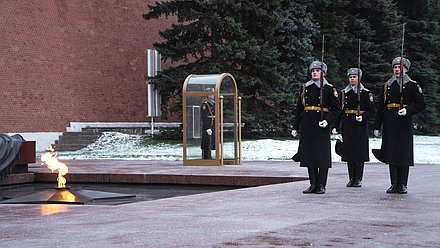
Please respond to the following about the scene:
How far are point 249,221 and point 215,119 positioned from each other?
955cm

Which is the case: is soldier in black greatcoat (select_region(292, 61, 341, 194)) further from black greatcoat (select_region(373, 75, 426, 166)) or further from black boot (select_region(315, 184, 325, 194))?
black greatcoat (select_region(373, 75, 426, 166))

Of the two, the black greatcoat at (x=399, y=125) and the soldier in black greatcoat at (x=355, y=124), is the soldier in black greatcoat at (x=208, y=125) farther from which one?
the black greatcoat at (x=399, y=125)

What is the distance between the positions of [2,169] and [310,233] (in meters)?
8.64

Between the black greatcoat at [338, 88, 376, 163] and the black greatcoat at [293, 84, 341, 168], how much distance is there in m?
0.82

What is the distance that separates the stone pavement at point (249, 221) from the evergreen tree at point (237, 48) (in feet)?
46.7

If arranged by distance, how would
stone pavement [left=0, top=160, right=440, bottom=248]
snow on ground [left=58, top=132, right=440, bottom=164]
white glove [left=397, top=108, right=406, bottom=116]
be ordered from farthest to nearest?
snow on ground [left=58, top=132, right=440, bottom=164] → white glove [left=397, top=108, right=406, bottom=116] → stone pavement [left=0, top=160, right=440, bottom=248]

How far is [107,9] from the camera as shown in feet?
92.2

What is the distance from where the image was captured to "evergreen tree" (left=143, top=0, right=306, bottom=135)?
24.5 m

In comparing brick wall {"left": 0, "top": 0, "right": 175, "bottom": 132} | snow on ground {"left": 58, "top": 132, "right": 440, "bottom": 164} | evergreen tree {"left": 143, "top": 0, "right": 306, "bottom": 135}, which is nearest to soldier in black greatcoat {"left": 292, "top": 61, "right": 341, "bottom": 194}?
snow on ground {"left": 58, "top": 132, "right": 440, "bottom": 164}

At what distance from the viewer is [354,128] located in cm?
1044

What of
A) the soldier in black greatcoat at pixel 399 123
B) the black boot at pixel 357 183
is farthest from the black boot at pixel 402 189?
the black boot at pixel 357 183

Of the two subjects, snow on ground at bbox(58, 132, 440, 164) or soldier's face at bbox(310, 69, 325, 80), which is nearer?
soldier's face at bbox(310, 69, 325, 80)

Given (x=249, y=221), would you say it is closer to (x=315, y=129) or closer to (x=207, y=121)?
(x=315, y=129)

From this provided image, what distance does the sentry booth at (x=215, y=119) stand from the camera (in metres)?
16.2
